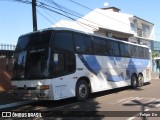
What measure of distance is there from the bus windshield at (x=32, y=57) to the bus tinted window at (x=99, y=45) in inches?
144

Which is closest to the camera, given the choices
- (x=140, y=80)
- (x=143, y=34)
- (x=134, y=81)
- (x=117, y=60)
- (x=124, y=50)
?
(x=117, y=60)

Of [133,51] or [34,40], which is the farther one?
[133,51]

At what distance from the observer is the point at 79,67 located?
1470 cm

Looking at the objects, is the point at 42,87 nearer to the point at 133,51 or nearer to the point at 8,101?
the point at 8,101

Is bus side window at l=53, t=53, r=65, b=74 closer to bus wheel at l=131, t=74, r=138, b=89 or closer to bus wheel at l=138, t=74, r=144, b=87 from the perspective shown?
bus wheel at l=131, t=74, r=138, b=89

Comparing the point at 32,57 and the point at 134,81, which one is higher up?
the point at 32,57

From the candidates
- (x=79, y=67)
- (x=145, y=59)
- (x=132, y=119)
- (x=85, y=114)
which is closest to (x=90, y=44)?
(x=79, y=67)

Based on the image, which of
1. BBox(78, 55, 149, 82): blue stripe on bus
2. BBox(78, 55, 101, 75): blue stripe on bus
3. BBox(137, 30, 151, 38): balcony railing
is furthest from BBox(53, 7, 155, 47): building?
BBox(78, 55, 101, 75): blue stripe on bus

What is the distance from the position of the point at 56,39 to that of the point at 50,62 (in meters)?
1.15

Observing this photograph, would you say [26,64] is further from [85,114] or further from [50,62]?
[85,114]

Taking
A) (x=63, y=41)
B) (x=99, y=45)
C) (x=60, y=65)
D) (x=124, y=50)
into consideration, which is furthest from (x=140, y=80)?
(x=60, y=65)

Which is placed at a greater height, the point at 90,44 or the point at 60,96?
the point at 90,44

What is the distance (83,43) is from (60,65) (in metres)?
2.53

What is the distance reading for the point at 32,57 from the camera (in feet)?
44.2
